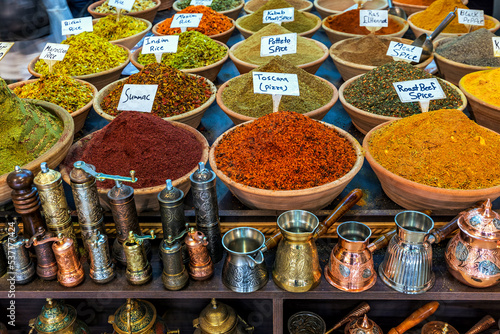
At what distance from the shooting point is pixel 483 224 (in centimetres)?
100

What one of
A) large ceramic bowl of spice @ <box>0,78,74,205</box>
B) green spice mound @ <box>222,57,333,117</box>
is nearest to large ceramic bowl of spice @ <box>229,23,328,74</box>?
green spice mound @ <box>222,57,333,117</box>

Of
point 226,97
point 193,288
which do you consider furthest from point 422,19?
point 193,288

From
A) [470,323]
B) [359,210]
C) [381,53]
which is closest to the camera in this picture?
[359,210]

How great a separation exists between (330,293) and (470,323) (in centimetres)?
78

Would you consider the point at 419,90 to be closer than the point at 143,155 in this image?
No

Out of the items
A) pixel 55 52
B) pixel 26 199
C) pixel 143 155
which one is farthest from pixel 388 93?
pixel 55 52

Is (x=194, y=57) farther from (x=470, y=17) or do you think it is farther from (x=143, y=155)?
(x=470, y=17)

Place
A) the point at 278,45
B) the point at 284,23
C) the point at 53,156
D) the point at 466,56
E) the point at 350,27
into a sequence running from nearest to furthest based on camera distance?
the point at 53,156 < the point at 278,45 < the point at 466,56 < the point at 350,27 < the point at 284,23

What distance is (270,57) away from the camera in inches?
79.6

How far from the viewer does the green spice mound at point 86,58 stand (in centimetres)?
201

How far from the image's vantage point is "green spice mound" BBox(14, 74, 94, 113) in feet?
5.46

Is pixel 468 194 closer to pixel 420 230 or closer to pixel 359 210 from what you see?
pixel 420 230

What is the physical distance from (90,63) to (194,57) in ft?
1.74

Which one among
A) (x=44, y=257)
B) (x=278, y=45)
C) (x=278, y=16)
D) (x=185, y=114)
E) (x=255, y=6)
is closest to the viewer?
(x=44, y=257)
